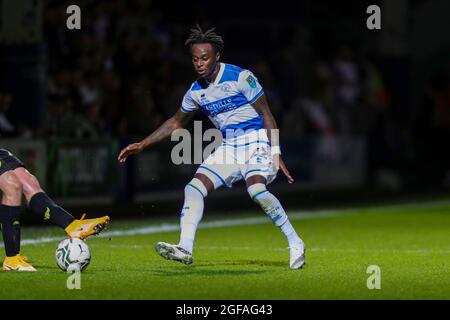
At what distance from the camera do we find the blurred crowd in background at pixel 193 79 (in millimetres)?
20719

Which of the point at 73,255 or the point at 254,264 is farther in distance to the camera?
the point at 254,264

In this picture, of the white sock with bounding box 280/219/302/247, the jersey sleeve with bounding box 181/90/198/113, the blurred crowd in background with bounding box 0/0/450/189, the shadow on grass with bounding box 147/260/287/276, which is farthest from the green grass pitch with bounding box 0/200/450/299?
the blurred crowd in background with bounding box 0/0/450/189

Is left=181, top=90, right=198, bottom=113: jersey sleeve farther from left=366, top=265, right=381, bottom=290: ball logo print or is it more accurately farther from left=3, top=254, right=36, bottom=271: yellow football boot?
left=366, top=265, right=381, bottom=290: ball logo print

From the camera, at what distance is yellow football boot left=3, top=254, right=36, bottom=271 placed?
11.2 meters

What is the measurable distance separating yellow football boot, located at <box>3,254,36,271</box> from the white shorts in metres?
1.81

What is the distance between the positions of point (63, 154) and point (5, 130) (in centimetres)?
103

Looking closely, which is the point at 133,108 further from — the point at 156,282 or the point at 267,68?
the point at 156,282

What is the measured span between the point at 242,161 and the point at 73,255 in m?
1.83

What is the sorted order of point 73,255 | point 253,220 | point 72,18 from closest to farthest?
point 73,255 < point 253,220 < point 72,18

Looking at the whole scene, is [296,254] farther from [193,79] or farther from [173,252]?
[193,79]

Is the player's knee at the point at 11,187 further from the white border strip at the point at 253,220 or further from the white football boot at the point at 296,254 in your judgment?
the white border strip at the point at 253,220

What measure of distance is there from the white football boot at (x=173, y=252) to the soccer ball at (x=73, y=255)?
65cm

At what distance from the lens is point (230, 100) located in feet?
38.1

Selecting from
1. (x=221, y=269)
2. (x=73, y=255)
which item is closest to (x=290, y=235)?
(x=221, y=269)
